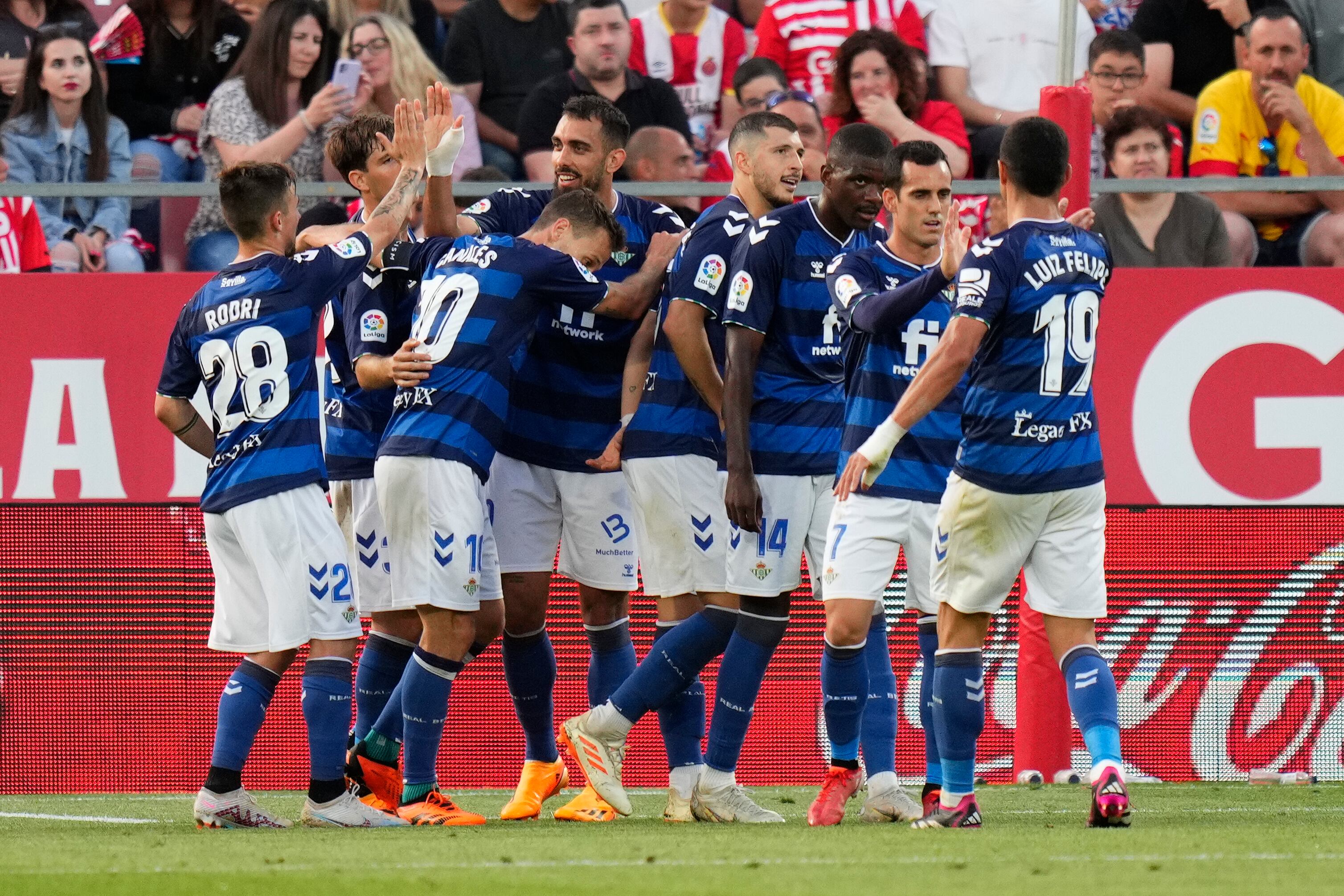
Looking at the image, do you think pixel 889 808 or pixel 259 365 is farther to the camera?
pixel 889 808

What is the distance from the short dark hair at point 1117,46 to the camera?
34.0 ft

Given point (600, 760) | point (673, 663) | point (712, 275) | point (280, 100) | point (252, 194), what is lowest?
point (600, 760)

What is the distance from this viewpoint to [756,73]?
10336 mm

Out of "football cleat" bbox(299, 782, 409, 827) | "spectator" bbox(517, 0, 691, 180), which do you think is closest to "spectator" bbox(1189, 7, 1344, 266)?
"spectator" bbox(517, 0, 691, 180)

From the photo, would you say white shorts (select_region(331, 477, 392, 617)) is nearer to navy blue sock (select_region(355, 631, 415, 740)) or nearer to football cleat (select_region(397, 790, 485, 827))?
navy blue sock (select_region(355, 631, 415, 740))

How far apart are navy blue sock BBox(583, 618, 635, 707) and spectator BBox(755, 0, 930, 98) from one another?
4825 millimetres

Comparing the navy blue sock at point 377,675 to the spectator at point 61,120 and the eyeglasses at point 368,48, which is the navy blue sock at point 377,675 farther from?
the eyeglasses at point 368,48

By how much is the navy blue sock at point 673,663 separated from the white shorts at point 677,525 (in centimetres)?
20

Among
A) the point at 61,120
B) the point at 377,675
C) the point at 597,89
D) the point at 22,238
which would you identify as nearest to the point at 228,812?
the point at 377,675

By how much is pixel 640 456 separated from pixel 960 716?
160 cm


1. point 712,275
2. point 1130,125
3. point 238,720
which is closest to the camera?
point 238,720

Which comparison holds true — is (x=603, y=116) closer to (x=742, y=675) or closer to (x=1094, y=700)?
(x=742, y=675)

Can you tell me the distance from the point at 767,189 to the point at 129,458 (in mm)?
3918

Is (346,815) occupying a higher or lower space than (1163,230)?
lower
